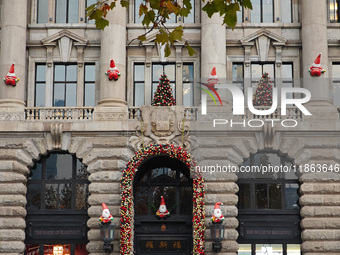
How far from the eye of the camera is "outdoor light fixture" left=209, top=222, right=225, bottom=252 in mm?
27391

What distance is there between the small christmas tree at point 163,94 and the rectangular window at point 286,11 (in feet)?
23.3

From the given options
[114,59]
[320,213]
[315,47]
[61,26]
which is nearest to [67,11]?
[61,26]

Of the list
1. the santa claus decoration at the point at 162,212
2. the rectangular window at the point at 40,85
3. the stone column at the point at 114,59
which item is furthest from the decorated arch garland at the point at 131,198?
the rectangular window at the point at 40,85

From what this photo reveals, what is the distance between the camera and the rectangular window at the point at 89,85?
1228 inches

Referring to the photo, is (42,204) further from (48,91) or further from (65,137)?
(48,91)

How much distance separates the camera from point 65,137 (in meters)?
29.2

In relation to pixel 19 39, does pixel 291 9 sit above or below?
above

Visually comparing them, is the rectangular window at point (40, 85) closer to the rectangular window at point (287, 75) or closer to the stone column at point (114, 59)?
the stone column at point (114, 59)

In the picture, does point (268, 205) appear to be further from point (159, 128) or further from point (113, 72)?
point (113, 72)

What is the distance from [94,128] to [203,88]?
5.50 meters

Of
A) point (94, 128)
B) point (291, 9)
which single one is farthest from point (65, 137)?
point (291, 9)

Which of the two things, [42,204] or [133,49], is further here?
[133,49]

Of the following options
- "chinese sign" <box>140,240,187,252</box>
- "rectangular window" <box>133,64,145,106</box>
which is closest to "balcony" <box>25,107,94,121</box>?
"rectangular window" <box>133,64,145,106</box>

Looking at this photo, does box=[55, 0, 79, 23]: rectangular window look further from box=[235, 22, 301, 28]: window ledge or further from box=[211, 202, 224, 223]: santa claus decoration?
box=[211, 202, 224, 223]: santa claus decoration
